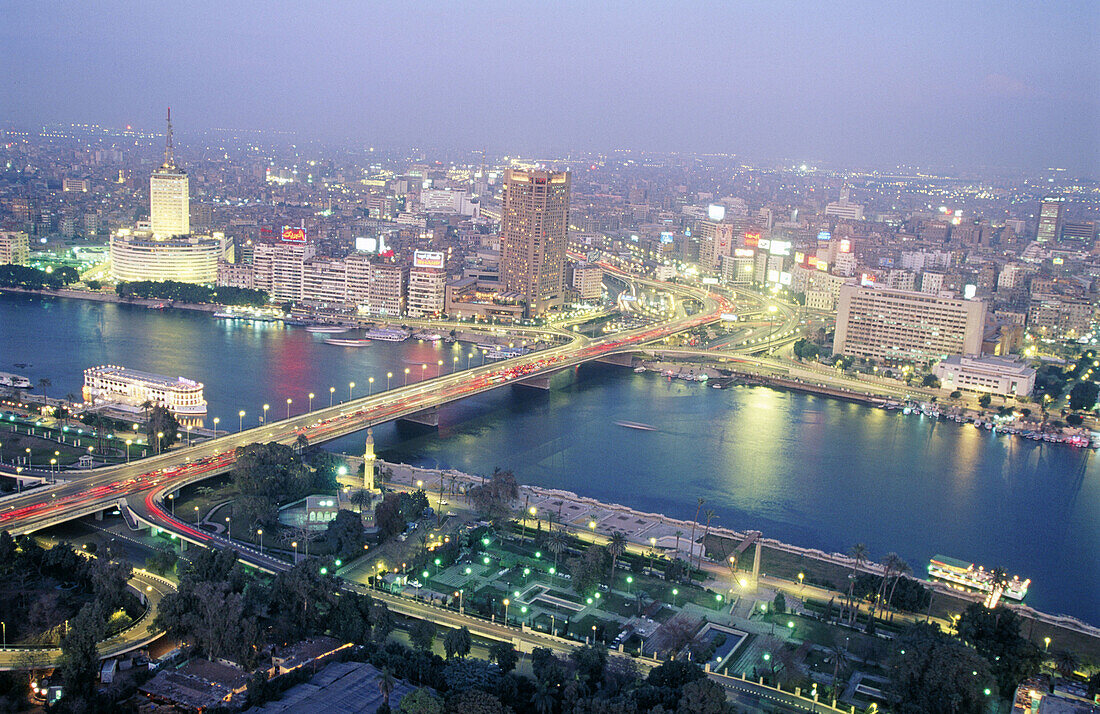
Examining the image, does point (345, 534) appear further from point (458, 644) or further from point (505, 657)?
point (505, 657)

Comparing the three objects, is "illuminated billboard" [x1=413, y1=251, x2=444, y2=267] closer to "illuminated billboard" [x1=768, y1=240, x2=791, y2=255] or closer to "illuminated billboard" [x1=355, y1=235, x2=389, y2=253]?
"illuminated billboard" [x1=355, y1=235, x2=389, y2=253]

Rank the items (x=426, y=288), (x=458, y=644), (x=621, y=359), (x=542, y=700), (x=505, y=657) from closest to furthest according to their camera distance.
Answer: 1. (x=542, y=700)
2. (x=505, y=657)
3. (x=458, y=644)
4. (x=621, y=359)
5. (x=426, y=288)

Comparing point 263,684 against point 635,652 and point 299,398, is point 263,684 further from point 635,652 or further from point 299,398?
point 299,398

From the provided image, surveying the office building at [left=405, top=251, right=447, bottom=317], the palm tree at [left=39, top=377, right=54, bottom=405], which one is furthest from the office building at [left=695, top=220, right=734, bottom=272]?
the palm tree at [left=39, top=377, right=54, bottom=405]

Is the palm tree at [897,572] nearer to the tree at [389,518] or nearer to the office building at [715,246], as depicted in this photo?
the tree at [389,518]

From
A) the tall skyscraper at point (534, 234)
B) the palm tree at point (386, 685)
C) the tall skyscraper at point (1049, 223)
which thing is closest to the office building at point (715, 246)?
the tall skyscraper at point (1049, 223)

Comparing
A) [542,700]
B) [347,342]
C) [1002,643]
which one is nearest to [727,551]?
[1002,643]
